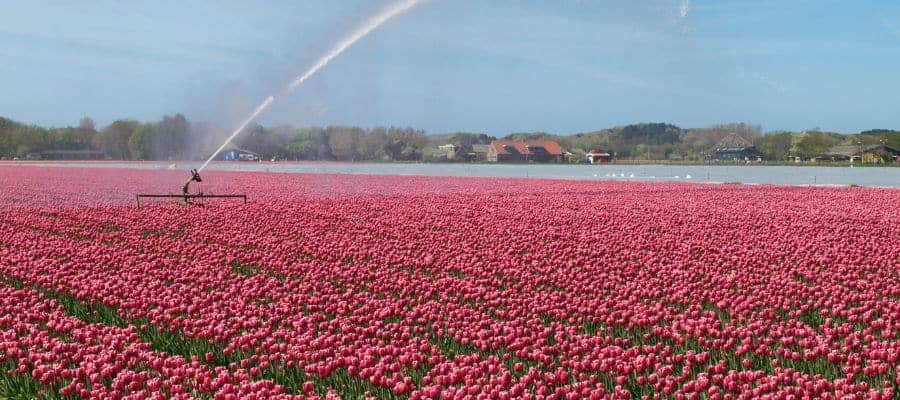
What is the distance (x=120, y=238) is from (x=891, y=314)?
12595 mm

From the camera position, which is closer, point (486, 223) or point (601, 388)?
point (601, 388)

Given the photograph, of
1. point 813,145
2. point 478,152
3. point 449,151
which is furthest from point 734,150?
point 449,151

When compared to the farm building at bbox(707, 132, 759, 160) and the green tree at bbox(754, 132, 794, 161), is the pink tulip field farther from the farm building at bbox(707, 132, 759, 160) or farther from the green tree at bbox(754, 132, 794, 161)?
the farm building at bbox(707, 132, 759, 160)

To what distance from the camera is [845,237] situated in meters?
14.4

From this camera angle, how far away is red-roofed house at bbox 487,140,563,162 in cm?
15688

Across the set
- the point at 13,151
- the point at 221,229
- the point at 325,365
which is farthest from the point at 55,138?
the point at 325,365

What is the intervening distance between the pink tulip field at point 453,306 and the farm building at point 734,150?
13393 cm

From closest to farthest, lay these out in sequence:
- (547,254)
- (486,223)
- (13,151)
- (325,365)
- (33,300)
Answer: (325,365) → (33,300) → (547,254) → (486,223) → (13,151)

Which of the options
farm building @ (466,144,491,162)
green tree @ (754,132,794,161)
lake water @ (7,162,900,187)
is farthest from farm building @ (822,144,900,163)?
farm building @ (466,144,491,162)

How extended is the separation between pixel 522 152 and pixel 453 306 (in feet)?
491

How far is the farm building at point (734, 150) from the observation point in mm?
146875

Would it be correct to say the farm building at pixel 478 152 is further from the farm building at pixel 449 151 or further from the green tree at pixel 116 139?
the green tree at pixel 116 139

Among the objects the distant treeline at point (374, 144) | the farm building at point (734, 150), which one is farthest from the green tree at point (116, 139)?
the farm building at point (734, 150)

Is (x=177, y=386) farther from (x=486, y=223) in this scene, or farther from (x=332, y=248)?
(x=486, y=223)
